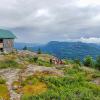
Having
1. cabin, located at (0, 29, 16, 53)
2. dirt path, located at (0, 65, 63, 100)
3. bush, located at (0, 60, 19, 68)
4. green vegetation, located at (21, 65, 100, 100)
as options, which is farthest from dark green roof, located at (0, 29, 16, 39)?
green vegetation, located at (21, 65, 100, 100)

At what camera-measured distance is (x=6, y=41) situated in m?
121

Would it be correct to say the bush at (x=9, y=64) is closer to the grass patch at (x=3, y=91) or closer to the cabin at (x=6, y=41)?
the grass patch at (x=3, y=91)

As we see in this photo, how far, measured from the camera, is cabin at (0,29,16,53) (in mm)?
118875

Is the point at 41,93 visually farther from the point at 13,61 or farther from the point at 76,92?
the point at 13,61

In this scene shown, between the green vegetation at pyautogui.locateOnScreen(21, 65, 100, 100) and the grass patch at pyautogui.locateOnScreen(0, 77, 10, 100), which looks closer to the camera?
the green vegetation at pyautogui.locateOnScreen(21, 65, 100, 100)

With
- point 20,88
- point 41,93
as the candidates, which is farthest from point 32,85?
point 41,93

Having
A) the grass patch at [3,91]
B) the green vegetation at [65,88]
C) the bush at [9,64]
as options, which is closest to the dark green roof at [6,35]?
the bush at [9,64]

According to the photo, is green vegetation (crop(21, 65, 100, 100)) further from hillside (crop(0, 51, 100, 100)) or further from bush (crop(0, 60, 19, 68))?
bush (crop(0, 60, 19, 68))

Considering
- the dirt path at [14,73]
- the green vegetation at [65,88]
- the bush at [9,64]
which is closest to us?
the green vegetation at [65,88]

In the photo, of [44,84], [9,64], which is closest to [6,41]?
[9,64]

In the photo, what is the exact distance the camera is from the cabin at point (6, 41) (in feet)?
390

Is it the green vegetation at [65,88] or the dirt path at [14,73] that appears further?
the dirt path at [14,73]

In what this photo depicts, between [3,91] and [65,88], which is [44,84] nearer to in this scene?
[65,88]

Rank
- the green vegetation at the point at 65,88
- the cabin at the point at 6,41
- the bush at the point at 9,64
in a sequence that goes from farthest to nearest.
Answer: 1. the cabin at the point at 6,41
2. the bush at the point at 9,64
3. the green vegetation at the point at 65,88
